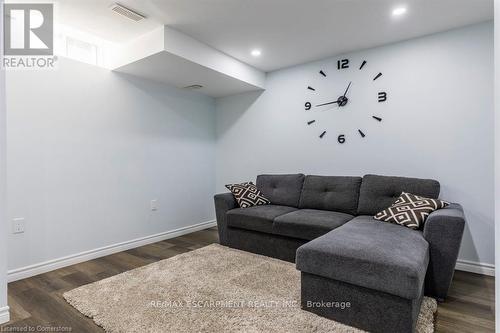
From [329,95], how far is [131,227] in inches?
118

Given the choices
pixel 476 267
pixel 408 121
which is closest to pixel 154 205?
pixel 408 121

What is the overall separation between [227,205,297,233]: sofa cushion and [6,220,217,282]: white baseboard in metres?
1.07

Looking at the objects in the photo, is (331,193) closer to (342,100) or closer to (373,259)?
(342,100)

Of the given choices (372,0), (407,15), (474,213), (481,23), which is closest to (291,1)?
(372,0)

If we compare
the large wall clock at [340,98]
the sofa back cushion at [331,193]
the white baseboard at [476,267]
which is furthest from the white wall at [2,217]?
the white baseboard at [476,267]

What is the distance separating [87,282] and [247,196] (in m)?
Result: 1.84

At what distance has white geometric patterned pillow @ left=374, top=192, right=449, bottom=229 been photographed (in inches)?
88.9

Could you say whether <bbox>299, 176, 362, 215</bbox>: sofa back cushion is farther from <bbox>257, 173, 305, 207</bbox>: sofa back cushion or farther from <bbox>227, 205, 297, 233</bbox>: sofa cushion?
<bbox>227, 205, 297, 233</bbox>: sofa cushion

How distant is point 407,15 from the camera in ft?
8.05

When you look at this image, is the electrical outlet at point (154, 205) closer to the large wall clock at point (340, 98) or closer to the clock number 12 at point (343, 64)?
the large wall clock at point (340, 98)

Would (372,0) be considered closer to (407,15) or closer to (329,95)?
(407,15)

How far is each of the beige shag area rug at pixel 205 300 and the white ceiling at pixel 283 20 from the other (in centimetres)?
236

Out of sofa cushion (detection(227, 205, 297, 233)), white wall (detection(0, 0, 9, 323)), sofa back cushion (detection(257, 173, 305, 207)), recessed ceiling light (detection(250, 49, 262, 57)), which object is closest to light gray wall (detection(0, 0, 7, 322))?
white wall (detection(0, 0, 9, 323))

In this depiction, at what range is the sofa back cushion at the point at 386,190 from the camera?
8.53 ft
